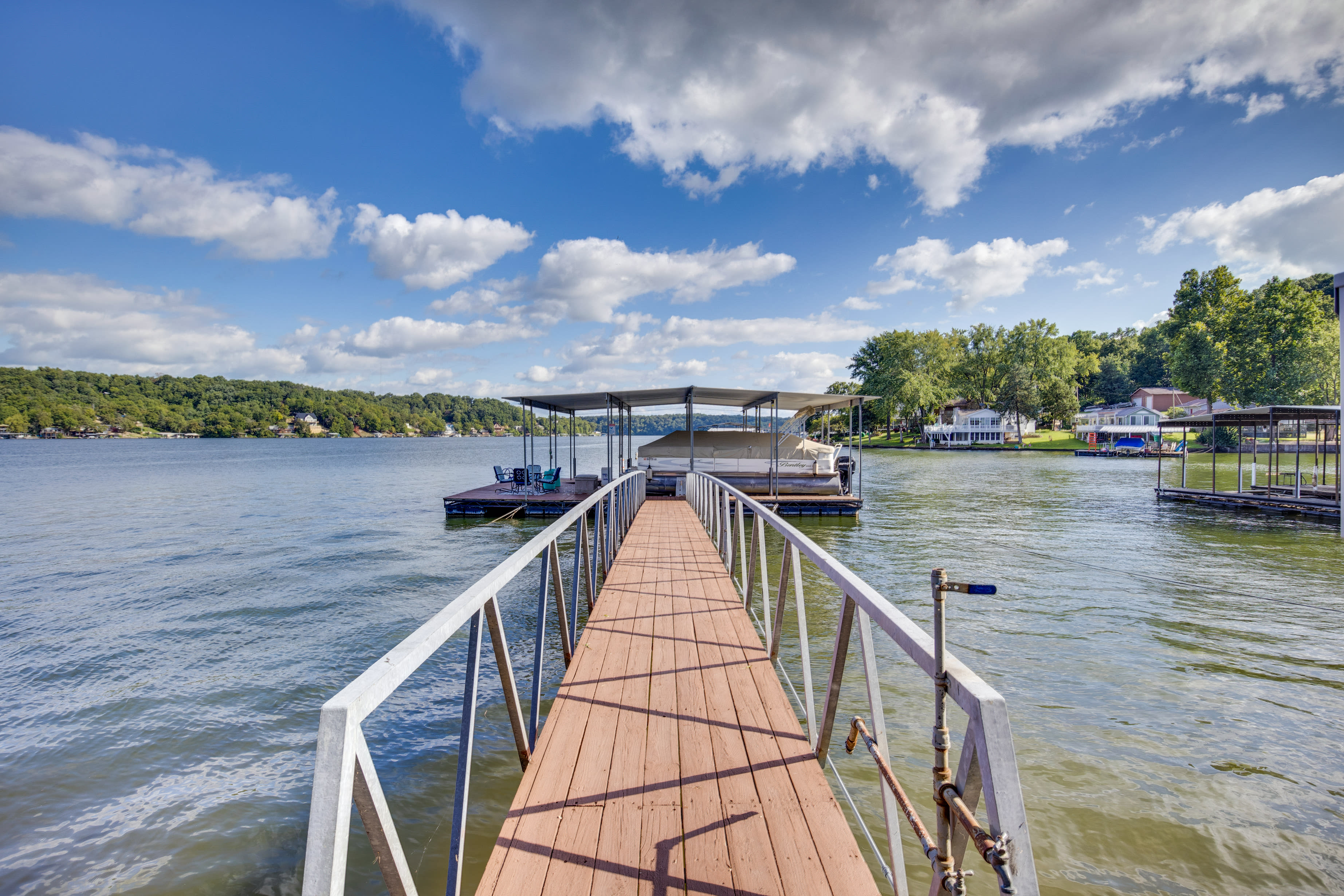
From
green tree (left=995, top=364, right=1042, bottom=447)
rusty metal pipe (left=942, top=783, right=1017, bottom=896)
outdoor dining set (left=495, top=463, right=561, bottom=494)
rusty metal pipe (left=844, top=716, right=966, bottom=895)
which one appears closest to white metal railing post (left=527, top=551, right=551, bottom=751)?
rusty metal pipe (left=844, top=716, right=966, bottom=895)

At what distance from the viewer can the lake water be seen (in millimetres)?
3938

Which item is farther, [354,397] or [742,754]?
[354,397]

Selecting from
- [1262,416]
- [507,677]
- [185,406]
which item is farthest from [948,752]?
[185,406]

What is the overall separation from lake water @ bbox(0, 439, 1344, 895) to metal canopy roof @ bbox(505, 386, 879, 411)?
4.00 m

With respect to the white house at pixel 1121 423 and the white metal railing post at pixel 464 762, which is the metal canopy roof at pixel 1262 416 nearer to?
the white metal railing post at pixel 464 762

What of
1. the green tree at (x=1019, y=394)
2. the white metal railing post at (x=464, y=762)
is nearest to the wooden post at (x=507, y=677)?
the white metal railing post at (x=464, y=762)

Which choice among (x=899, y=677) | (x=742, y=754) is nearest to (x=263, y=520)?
(x=899, y=677)

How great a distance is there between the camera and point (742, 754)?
271 centimetres

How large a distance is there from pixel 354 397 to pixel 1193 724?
157736mm

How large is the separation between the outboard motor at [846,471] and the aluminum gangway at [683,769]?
1696 centimetres

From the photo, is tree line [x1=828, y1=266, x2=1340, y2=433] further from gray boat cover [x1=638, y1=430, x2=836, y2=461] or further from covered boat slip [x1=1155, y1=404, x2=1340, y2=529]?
gray boat cover [x1=638, y1=430, x2=836, y2=461]

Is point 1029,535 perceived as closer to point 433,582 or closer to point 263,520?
point 433,582

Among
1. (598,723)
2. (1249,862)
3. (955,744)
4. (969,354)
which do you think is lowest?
(955,744)

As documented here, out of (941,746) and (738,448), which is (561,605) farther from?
(738,448)
